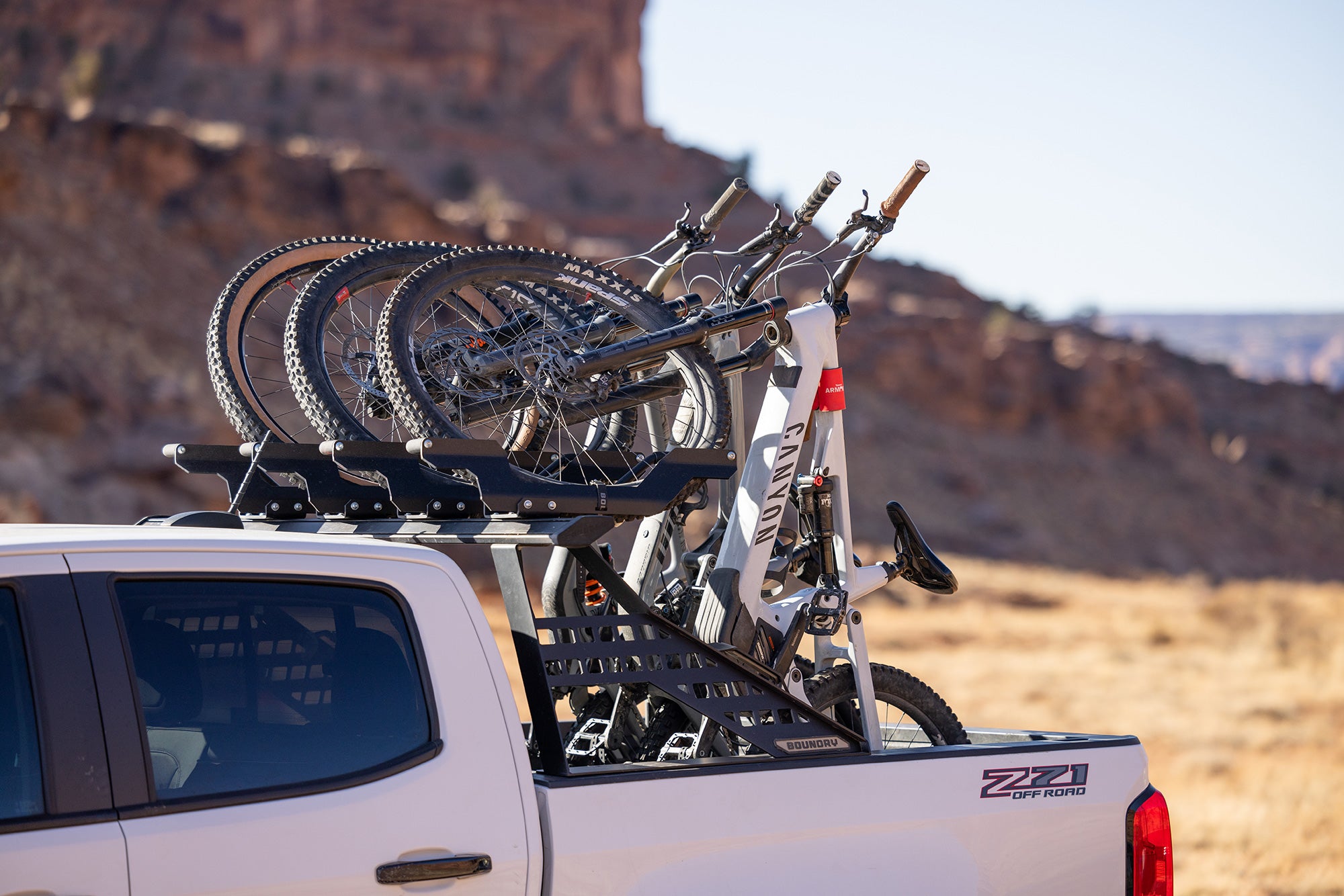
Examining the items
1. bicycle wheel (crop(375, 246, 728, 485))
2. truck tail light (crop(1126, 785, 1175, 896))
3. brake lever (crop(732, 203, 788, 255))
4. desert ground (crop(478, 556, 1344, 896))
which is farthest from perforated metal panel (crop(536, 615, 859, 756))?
desert ground (crop(478, 556, 1344, 896))

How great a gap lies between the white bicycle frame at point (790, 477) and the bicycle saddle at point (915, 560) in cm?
38

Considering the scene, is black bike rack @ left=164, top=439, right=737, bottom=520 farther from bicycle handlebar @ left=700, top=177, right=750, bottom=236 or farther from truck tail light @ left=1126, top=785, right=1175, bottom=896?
truck tail light @ left=1126, top=785, right=1175, bottom=896

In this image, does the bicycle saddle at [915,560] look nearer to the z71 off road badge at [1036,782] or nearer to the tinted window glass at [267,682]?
the z71 off road badge at [1036,782]

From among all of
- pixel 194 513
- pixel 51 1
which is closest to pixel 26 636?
pixel 194 513

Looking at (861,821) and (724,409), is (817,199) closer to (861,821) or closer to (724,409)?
(724,409)

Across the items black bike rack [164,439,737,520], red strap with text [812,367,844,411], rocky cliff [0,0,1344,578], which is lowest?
black bike rack [164,439,737,520]

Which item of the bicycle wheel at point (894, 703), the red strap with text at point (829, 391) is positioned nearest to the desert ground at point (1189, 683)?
the bicycle wheel at point (894, 703)

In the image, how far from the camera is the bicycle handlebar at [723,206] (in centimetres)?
459

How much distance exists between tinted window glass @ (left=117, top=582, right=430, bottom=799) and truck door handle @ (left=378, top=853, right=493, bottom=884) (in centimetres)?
23

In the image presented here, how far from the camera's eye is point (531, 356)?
4.21 metres

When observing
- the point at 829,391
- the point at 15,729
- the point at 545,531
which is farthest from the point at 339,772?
the point at 829,391

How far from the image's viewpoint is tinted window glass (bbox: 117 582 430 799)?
2.74 meters

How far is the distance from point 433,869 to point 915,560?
2.47 metres

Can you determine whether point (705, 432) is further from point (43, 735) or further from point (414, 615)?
point (43, 735)
